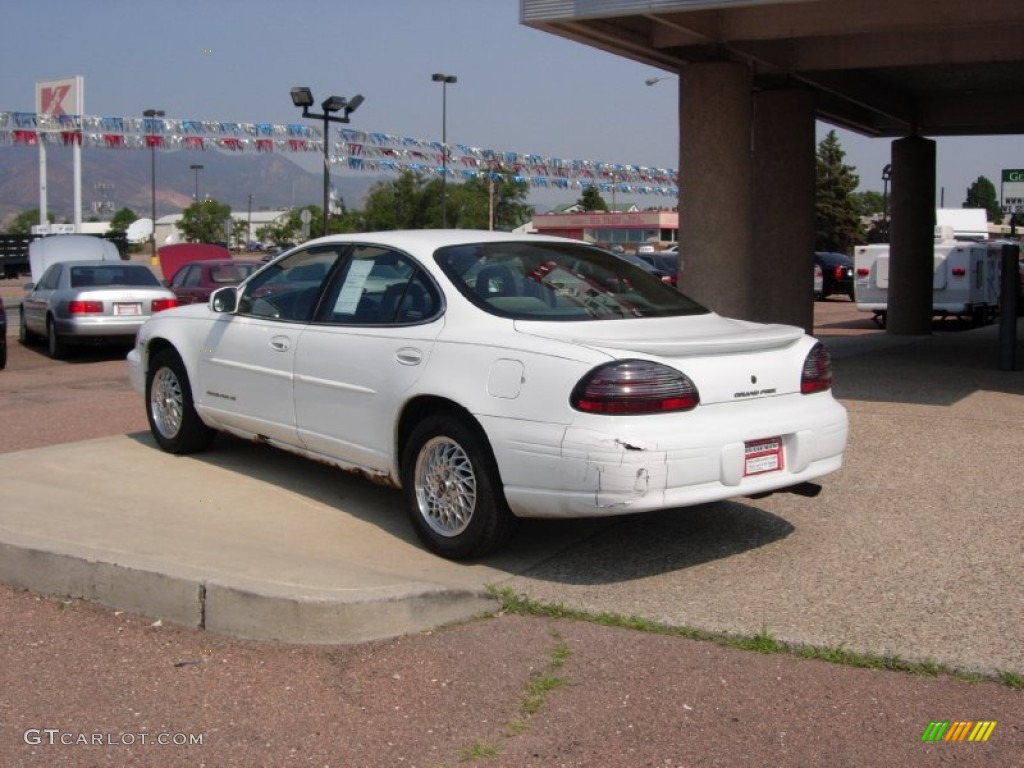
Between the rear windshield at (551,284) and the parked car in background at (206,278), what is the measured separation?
39.0 feet

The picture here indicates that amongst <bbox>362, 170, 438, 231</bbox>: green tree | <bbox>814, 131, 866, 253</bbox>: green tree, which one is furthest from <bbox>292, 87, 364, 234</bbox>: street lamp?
<bbox>814, 131, 866, 253</bbox>: green tree

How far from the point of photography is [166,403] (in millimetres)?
8250

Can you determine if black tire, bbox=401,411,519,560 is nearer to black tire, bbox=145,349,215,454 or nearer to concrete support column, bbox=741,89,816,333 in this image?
black tire, bbox=145,349,215,454

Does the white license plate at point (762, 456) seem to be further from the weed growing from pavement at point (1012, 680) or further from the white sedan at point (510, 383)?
the weed growing from pavement at point (1012, 680)

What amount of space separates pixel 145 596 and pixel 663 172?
56269 mm

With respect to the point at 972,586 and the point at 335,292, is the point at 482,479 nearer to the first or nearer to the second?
the point at 335,292

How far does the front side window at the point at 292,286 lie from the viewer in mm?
6973

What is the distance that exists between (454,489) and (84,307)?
38.5 feet

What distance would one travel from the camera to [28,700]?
14.4ft

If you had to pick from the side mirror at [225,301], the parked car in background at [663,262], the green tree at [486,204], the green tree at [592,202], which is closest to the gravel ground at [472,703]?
the side mirror at [225,301]

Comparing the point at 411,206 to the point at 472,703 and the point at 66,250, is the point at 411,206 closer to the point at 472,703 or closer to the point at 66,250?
the point at 66,250

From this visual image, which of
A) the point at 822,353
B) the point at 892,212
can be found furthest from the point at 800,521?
the point at 892,212

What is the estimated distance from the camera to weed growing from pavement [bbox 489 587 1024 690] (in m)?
4.52

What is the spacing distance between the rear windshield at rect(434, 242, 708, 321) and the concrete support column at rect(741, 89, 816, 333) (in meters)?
8.83
